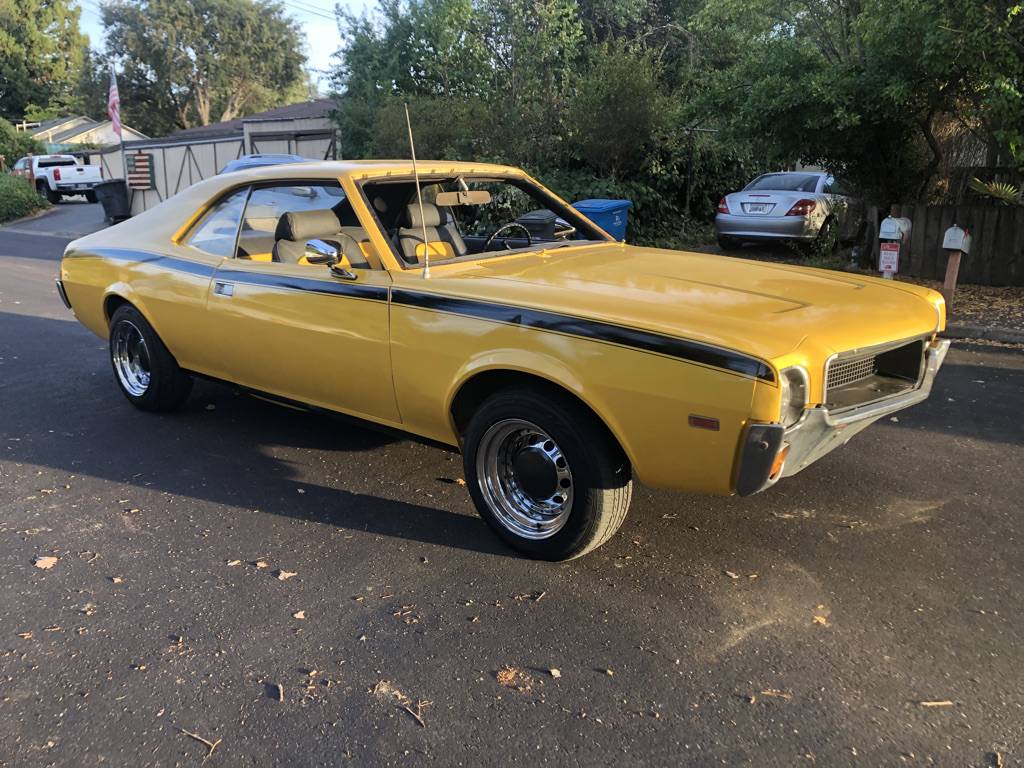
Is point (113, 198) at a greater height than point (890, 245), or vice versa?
point (890, 245)

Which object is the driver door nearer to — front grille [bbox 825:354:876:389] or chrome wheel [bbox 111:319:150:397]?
chrome wheel [bbox 111:319:150:397]

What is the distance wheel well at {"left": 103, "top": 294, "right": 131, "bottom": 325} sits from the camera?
211 inches

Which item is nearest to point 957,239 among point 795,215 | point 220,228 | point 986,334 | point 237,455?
point 986,334

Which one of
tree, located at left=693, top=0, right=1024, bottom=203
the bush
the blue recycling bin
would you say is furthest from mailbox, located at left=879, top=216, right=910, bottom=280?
the bush

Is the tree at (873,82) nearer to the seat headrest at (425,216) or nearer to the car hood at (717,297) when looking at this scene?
the car hood at (717,297)

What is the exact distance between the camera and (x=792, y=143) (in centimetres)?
1028

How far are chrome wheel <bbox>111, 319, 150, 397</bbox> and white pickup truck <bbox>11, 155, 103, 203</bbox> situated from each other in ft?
86.6

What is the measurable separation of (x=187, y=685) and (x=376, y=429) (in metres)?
1.64

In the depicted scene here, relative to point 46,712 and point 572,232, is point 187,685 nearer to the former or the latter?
point 46,712

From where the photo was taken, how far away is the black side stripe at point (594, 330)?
2752 mm

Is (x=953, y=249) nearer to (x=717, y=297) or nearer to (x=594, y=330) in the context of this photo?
(x=717, y=297)

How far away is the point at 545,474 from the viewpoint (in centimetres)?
338

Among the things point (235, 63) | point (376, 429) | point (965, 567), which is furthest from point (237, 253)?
point (235, 63)

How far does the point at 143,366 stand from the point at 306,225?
1.91m
